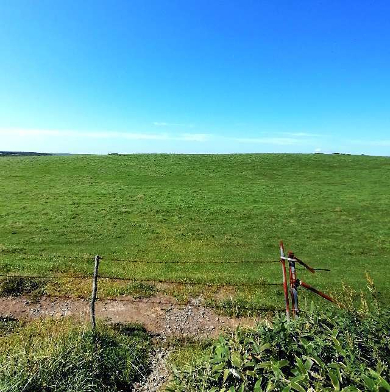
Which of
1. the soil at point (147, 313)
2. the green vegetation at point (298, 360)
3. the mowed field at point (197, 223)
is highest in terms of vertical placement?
the green vegetation at point (298, 360)

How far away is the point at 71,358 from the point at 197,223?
1977 cm

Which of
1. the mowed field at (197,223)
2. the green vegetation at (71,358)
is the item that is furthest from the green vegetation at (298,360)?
the mowed field at (197,223)

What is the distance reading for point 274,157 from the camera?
65.8m

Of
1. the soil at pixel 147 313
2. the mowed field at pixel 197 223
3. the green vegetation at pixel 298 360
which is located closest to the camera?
the green vegetation at pixel 298 360

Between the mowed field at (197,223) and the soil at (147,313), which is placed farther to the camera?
the mowed field at (197,223)

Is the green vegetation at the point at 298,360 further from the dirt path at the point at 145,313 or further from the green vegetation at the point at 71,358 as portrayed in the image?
the dirt path at the point at 145,313

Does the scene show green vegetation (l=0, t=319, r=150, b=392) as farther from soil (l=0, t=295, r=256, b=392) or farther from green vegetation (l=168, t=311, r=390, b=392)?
green vegetation (l=168, t=311, r=390, b=392)

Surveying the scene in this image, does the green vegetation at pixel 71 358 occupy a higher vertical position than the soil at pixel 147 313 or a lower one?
higher

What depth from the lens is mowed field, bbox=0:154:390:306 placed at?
1769 cm

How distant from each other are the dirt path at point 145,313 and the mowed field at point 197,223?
2453 millimetres

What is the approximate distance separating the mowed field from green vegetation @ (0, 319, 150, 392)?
509cm

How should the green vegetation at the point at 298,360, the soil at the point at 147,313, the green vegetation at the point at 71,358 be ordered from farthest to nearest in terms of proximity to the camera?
the soil at the point at 147,313
the green vegetation at the point at 71,358
the green vegetation at the point at 298,360

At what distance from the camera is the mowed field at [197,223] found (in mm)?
17688

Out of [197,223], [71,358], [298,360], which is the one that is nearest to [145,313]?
[71,358]
